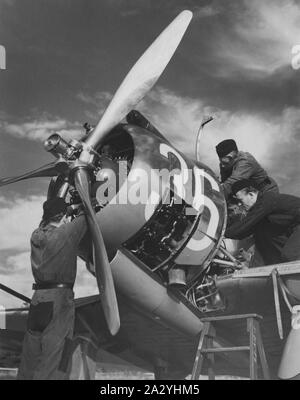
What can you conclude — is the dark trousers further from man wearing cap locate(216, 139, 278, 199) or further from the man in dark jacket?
man wearing cap locate(216, 139, 278, 199)

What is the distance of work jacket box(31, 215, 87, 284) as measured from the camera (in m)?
4.52

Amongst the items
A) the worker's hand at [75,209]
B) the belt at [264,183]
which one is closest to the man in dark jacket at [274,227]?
the belt at [264,183]

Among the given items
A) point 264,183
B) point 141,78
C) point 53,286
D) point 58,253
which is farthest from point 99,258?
point 264,183

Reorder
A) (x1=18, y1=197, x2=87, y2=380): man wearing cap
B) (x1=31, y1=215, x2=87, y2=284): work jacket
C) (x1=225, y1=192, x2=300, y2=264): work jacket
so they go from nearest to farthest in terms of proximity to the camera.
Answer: (x1=18, y1=197, x2=87, y2=380): man wearing cap < (x1=31, y1=215, x2=87, y2=284): work jacket < (x1=225, y1=192, x2=300, y2=264): work jacket

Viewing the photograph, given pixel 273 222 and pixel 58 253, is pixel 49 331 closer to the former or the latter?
pixel 58 253

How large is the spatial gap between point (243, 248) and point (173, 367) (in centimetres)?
238

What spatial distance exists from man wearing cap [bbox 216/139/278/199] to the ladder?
1.68 meters

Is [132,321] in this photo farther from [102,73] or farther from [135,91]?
[102,73]

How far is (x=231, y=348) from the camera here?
450 centimetres

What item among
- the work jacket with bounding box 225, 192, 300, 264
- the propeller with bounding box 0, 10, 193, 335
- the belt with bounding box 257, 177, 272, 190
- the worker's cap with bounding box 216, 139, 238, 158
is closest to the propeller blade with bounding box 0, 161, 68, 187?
the propeller with bounding box 0, 10, 193, 335

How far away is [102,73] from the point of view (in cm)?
749

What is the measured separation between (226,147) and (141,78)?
73.6 inches
